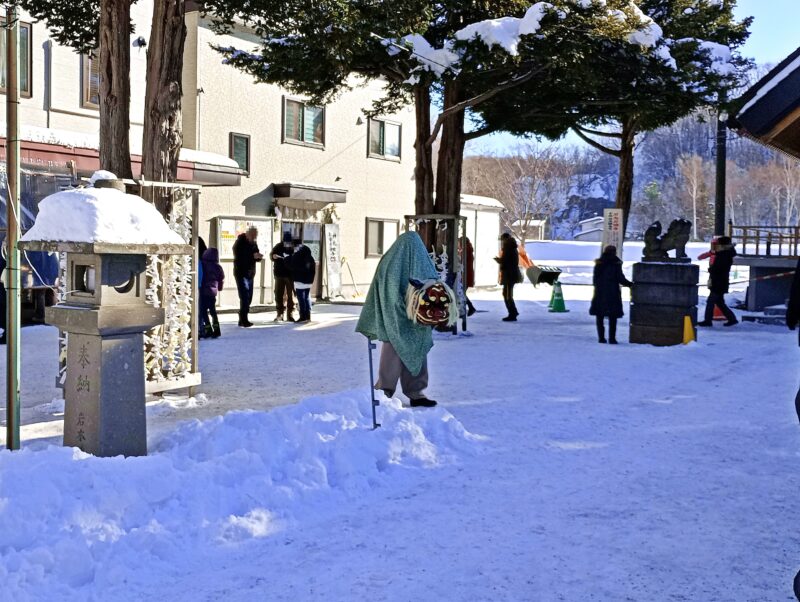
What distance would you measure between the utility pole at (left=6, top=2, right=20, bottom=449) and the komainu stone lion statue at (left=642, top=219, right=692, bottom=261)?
1013 centimetres

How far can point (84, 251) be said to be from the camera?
18.8ft

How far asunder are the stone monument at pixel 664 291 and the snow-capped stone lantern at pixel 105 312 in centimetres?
912

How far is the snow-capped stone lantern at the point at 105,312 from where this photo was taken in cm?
579

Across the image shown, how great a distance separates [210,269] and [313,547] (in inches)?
379

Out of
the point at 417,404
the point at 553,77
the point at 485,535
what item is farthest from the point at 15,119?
the point at 553,77

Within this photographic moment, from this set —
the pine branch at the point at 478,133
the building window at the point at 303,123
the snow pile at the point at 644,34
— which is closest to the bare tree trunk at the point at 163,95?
the snow pile at the point at 644,34

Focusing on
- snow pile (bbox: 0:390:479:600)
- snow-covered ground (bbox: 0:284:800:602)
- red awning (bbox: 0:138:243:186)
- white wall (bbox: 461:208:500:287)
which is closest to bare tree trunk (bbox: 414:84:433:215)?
red awning (bbox: 0:138:243:186)

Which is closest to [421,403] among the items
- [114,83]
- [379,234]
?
[114,83]

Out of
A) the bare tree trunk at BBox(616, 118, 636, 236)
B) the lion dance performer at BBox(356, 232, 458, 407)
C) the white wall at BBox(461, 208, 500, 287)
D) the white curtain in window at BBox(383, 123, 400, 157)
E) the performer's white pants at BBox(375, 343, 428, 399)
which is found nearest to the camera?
the lion dance performer at BBox(356, 232, 458, 407)

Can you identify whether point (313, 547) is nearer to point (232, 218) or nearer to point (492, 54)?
point (492, 54)

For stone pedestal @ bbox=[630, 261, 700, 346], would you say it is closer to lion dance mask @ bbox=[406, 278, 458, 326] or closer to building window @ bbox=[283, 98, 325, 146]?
lion dance mask @ bbox=[406, 278, 458, 326]

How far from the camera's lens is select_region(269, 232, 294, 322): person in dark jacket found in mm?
16375

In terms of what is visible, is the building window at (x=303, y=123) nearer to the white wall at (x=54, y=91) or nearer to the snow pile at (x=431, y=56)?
the white wall at (x=54, y=91)

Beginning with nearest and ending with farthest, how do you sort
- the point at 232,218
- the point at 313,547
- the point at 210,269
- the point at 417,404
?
the point at 313,547, the point at 417,404, the point at 210,269, the point at 232,218
